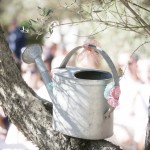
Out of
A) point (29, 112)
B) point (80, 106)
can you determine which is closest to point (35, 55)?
point (29, 112)

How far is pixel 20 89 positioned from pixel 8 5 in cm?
453

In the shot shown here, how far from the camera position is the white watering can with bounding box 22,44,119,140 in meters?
1.63

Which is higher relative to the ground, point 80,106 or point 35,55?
point 35,55

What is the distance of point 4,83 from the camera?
6.41 ft

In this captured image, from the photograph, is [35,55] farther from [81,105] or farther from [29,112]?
[81,105]

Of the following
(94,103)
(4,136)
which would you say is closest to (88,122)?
(94,103)

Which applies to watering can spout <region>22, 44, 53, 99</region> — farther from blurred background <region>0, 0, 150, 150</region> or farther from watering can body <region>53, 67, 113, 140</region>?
watering can body <region>53, 67, 113, 140</region>

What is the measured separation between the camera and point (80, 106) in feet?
5.40

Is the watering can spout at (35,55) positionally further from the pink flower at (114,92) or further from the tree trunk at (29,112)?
the pink flower at (114,92)

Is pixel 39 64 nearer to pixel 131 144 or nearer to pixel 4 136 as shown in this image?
pixel 131 144

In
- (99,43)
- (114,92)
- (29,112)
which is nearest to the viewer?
(114,92)

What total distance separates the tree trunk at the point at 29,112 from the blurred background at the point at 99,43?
216mm

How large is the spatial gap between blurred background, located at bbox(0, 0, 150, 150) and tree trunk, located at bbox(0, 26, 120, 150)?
0.22 m

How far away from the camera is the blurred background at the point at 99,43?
1.87 metres
